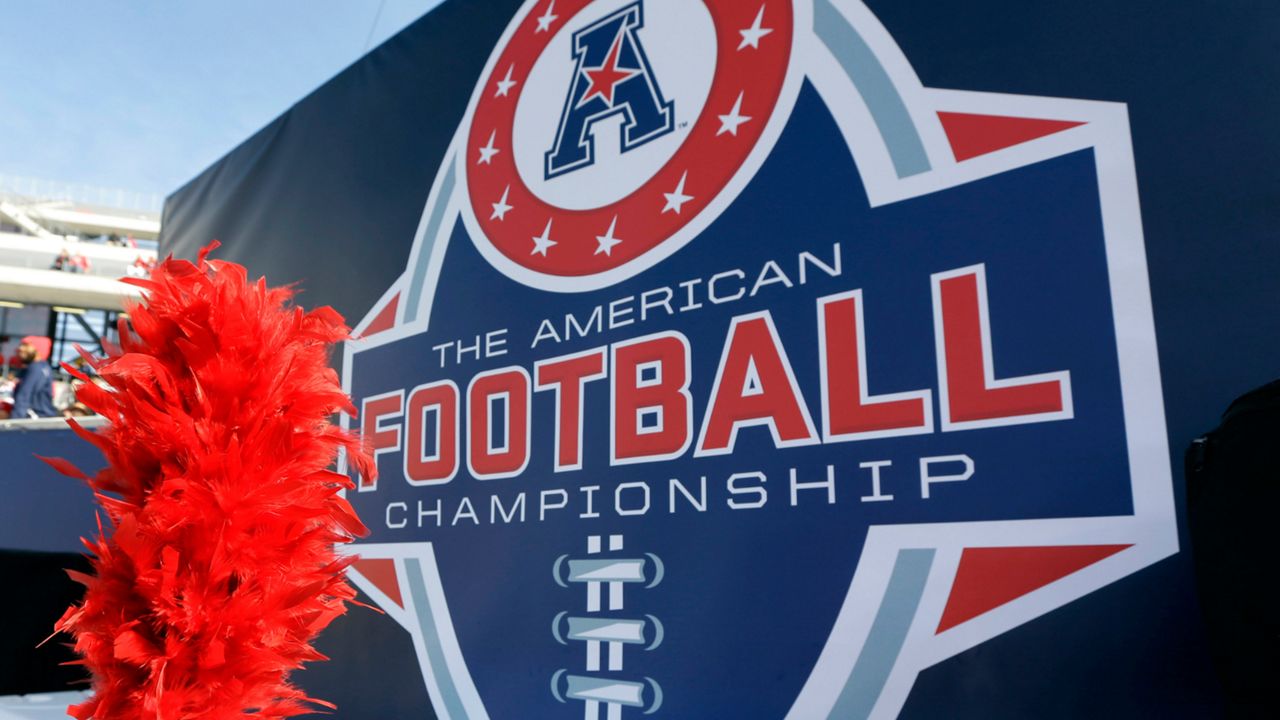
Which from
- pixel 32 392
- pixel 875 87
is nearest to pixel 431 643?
pixel 875 87

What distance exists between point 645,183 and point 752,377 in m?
0.43

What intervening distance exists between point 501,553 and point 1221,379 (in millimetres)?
1149

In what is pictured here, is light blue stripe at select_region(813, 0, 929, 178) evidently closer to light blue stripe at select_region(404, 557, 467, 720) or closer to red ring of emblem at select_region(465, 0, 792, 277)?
red ring of emblem at select_region(465, 0, 792, 277)

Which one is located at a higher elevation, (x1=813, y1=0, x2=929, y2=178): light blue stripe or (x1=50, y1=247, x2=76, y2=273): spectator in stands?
(x1=50, y1=247, x2=76, y2=273): spectator in stands

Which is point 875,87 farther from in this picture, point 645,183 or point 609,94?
point 609,94

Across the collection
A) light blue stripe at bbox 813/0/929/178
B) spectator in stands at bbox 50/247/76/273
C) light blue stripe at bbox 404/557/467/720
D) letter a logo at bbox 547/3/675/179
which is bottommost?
light blue stripe at bbox 404/557/467/720

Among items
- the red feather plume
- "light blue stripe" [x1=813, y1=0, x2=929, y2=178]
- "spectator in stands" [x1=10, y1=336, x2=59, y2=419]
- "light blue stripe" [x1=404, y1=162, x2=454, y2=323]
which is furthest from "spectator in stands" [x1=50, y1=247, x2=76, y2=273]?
the red feather plume

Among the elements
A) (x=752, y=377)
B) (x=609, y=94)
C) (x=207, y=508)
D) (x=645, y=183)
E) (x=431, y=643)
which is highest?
(x=609, y=94)

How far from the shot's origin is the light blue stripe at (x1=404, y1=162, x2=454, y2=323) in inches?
68.6

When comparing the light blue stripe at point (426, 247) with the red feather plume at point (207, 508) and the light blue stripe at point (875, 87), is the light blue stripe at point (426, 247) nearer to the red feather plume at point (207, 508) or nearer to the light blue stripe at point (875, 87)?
the light blue stripe at point (875, 87)

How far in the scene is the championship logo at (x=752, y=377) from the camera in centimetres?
92

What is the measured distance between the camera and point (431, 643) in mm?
→ 1541

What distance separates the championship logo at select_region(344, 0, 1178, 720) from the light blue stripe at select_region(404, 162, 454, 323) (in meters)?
0.01

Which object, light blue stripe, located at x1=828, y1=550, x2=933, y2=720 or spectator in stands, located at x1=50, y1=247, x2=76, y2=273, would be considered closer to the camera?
light blue stripe, located at x1=828, y1=550, x2=933, y2=720
